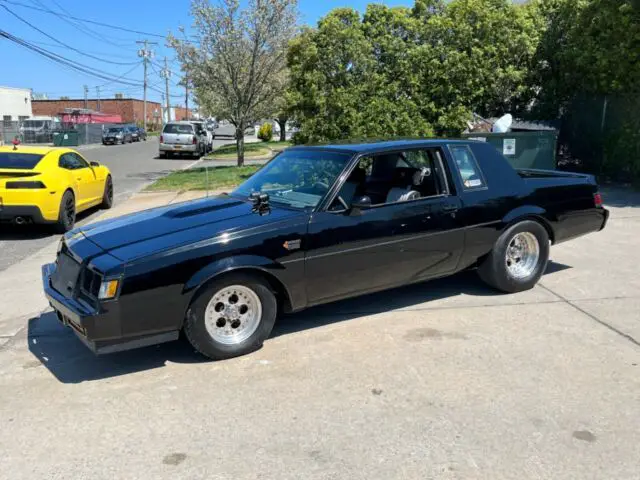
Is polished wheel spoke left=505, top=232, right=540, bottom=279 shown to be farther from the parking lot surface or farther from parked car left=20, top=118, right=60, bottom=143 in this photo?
parked car left=20, top=118, right=60, bottom=143

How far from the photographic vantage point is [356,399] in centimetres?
373

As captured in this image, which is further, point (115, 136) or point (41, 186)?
point (115, 136)

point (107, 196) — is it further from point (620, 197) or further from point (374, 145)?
point (620, 197)

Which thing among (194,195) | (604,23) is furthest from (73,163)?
(604,23)

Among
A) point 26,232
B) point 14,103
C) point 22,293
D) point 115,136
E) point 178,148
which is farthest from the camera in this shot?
point 14,103

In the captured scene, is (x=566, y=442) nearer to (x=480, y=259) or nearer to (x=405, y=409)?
(x=405, y=409)

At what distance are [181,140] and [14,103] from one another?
48.2m

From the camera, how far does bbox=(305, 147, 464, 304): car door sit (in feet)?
15.1

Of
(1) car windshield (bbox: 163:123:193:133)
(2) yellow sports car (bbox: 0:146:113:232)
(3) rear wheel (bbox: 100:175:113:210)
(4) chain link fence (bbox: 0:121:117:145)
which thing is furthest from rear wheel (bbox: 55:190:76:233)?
(4) chain link fence (bbox: 0:121:117:145)

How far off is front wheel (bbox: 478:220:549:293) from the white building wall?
6804 centimetres

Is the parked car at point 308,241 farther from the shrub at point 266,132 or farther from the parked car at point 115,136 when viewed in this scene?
the parked car at point 115,136

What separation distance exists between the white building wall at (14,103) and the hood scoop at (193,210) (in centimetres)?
6708

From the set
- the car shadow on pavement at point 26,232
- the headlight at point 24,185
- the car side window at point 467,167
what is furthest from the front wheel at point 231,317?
the car shadow on pavement at point 26,232

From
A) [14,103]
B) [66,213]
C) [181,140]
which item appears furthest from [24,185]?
[14,103]
